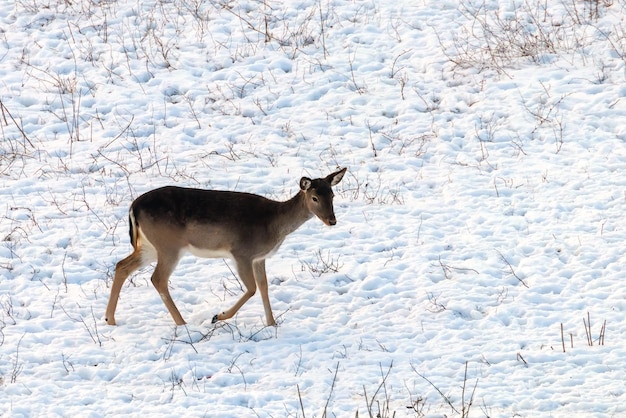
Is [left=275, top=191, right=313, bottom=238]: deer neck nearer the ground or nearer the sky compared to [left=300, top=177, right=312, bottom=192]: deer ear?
nearer the ground

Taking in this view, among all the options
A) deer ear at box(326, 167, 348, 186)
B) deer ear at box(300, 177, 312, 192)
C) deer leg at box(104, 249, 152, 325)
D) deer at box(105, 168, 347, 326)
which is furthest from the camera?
deer ear at box(326, 167, 348, 186)

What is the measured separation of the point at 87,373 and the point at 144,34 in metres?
9.20

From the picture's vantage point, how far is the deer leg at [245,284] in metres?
8.91

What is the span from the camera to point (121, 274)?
9.03m

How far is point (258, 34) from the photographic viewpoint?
1579 centimetres

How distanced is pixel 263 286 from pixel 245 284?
18cm

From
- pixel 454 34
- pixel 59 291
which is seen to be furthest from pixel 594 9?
pixel 59 291

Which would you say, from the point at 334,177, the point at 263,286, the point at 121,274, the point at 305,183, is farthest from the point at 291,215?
the point at 121,274

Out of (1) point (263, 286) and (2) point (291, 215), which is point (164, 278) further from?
(2) point (291, 215)

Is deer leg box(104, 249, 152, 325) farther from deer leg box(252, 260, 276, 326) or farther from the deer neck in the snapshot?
→ the deer neck

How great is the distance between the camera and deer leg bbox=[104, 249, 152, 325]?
8.89m

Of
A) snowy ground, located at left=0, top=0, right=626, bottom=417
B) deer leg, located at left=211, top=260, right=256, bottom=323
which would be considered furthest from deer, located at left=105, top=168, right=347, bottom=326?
snowy ground, located at left=0, top=0, right=626, bottom=417

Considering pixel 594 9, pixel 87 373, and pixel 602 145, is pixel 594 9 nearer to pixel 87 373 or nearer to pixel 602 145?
pixel 602 145

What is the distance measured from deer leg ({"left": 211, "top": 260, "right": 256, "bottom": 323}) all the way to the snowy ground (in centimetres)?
9
